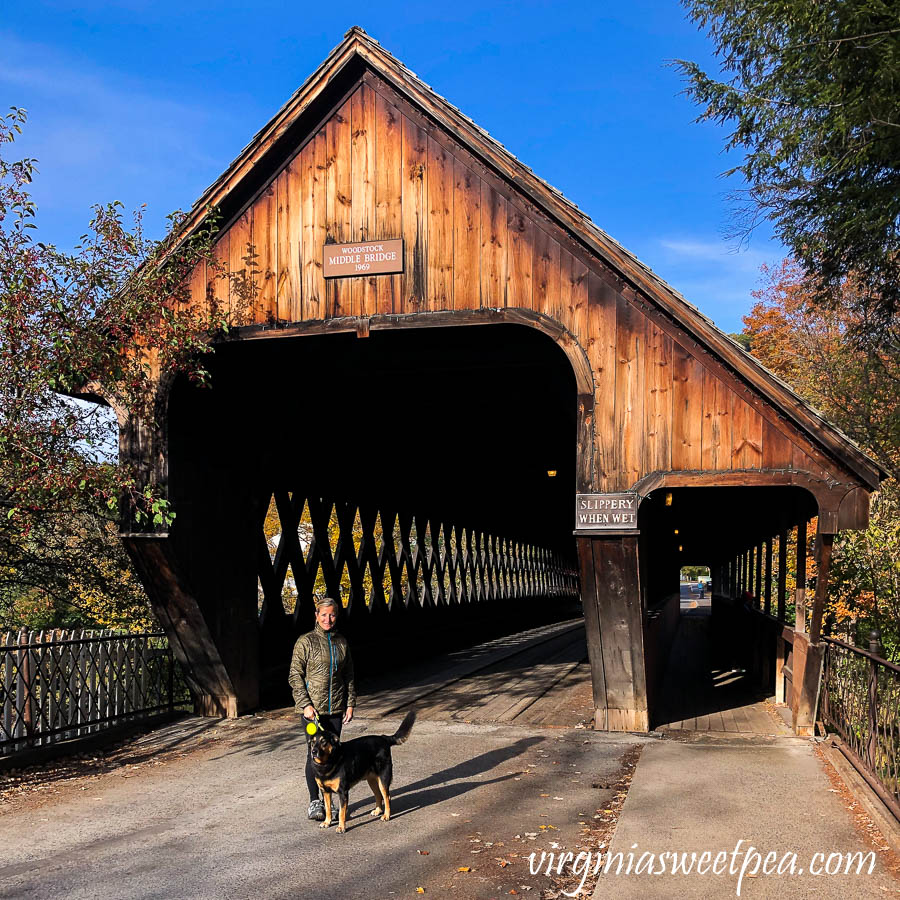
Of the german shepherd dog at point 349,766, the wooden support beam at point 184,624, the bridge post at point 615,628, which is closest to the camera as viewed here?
the german shepherd dog at point 349,766

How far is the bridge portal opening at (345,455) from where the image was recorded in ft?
37.8

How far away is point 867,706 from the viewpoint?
26.1 ft

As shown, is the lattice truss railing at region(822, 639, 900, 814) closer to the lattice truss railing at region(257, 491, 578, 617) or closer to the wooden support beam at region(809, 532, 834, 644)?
the wooden support beam at region(809, 532, 834, 644)

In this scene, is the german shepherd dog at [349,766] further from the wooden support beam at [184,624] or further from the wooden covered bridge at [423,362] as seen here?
the wooden support beam at [184,624]

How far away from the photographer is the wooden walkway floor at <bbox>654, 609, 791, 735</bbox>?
36.2 feet

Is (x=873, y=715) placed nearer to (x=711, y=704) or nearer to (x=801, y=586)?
(x=801, y=586)

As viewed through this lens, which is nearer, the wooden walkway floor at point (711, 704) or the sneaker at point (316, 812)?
the sneaker at point (316, 812)

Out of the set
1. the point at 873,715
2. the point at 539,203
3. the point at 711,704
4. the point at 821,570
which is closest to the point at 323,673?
the point at 873,715

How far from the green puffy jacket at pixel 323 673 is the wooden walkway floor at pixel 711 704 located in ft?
16.1

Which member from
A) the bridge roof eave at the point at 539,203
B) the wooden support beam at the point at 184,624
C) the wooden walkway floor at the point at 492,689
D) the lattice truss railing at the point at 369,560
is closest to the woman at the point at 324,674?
the wooden support beam at the point at 184,624

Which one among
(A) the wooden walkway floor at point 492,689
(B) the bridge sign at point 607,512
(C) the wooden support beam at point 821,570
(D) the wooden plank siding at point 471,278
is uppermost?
(D) the wooden plank siding at point 471,278

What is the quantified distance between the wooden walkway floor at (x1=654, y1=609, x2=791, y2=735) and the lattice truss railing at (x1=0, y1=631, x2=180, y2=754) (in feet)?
20.1

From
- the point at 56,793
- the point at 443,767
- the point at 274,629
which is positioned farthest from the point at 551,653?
the point at 56,793

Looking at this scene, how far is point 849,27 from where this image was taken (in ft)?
31.9
